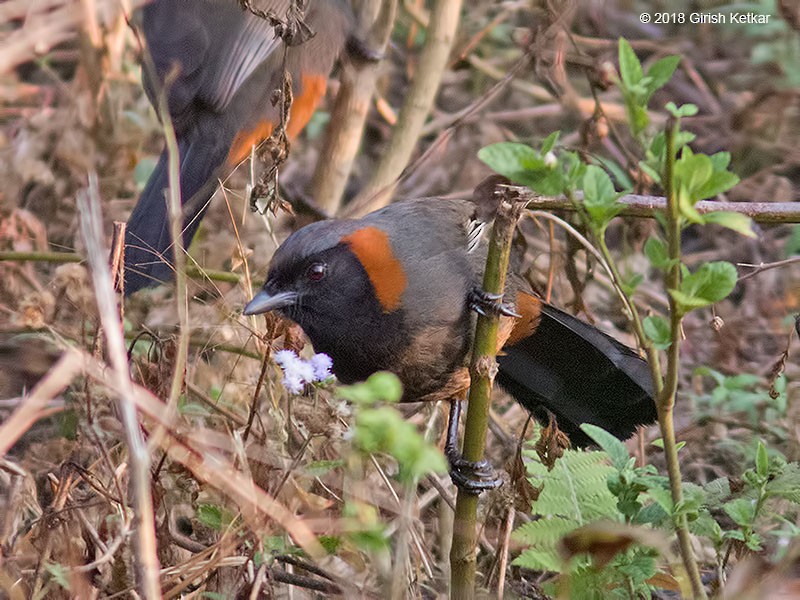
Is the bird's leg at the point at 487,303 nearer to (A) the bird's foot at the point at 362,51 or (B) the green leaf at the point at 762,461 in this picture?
(B) the green leaf at the point at 762,461

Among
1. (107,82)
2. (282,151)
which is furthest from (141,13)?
(282,151)

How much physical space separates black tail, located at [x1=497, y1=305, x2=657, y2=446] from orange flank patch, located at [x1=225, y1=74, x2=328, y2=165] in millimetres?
1630

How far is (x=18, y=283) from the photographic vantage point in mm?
4621

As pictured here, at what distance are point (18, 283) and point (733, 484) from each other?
10.1 feet

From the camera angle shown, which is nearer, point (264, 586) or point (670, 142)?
point (670, 142)

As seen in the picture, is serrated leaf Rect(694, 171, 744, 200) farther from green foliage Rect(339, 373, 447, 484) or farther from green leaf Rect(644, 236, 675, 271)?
green foliage Rect(339, 373, 447, 484)

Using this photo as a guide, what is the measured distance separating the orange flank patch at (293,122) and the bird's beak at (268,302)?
152cm

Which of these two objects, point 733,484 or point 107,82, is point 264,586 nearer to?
point 733,484

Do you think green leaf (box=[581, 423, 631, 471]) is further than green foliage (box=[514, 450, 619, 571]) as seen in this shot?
No

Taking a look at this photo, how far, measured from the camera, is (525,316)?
393cm

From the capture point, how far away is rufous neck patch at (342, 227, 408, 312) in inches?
139
